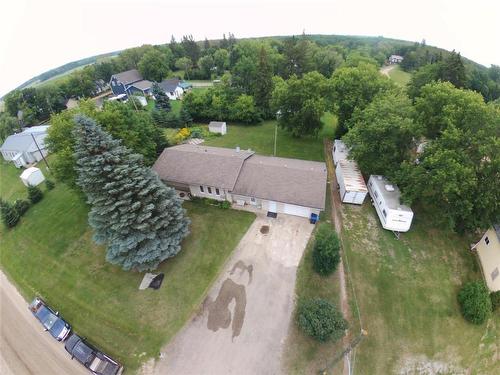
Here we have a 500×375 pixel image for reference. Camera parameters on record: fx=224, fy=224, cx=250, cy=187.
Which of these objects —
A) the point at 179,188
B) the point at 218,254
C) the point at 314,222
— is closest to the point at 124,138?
the point at 179,188

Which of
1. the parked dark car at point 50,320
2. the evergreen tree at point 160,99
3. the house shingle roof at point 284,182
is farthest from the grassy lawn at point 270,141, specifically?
the parked dark car at point 50,320

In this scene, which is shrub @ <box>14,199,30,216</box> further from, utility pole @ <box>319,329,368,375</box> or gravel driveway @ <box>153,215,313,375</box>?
utility pole @ <box>319,329,368,375</box>

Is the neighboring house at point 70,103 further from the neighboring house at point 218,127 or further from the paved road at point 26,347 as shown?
the paved road at point 26,347

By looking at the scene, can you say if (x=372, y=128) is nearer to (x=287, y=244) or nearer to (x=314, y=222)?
(x=314, y=222)

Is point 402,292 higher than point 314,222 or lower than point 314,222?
lower

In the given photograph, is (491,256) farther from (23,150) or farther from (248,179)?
(23,150)

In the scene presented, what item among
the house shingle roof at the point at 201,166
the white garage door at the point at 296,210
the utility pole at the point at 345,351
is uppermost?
the house shingle roof at the point at 201,166

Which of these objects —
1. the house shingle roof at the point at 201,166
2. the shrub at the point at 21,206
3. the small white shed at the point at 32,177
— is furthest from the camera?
the small white shed at the point at 32,177
